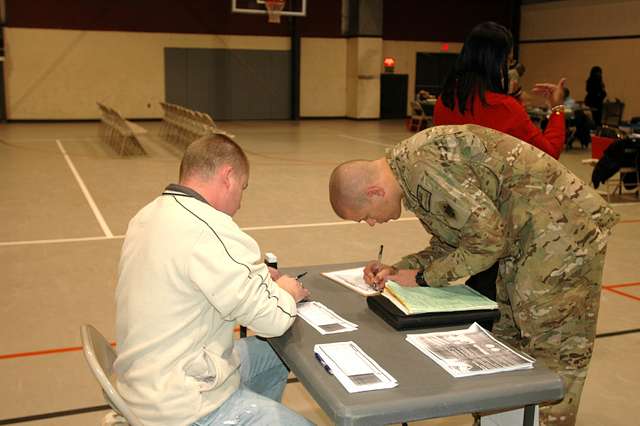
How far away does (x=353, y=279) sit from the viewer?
105 inches

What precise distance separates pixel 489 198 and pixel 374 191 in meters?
0.38

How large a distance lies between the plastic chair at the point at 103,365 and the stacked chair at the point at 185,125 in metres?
9.47

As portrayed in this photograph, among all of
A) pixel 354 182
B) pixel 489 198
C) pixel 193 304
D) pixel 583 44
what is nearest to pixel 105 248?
pixel 354 182

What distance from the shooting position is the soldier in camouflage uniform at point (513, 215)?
85.0 inches

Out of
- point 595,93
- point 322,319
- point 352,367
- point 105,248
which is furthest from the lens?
point 595,93

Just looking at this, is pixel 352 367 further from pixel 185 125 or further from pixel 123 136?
pixel 185 125

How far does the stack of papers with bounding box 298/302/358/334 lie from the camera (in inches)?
84.0

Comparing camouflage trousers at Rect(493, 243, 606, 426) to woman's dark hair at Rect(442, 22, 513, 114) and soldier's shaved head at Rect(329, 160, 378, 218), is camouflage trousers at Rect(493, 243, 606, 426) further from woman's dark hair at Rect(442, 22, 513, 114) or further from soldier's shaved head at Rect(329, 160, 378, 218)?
woman's dark hair at Rect(442, 22, 513, 114)

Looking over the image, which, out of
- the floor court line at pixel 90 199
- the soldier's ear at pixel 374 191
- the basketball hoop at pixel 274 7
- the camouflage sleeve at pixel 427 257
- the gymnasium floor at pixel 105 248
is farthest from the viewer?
the basketball hoop at pixel 274 7

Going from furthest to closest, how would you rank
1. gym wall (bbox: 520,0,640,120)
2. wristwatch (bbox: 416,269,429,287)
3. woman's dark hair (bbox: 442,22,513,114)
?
gym wall (bbox: 520,0,640,120) < woman's dark hair (bbox: 442,22,513,114) < wristwatch (bbox: 416,269,429,287)

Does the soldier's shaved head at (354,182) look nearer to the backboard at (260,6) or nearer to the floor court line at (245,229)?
the floor court line at (245,229)

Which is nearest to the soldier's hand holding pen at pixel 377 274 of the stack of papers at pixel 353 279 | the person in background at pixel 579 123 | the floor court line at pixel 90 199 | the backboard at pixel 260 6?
the stack of papers at pixel 353 279

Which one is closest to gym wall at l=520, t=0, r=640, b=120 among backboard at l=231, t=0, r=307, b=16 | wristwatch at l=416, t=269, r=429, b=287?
backboard at l=231, t=0, r=307, b=16

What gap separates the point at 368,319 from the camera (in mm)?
2234
